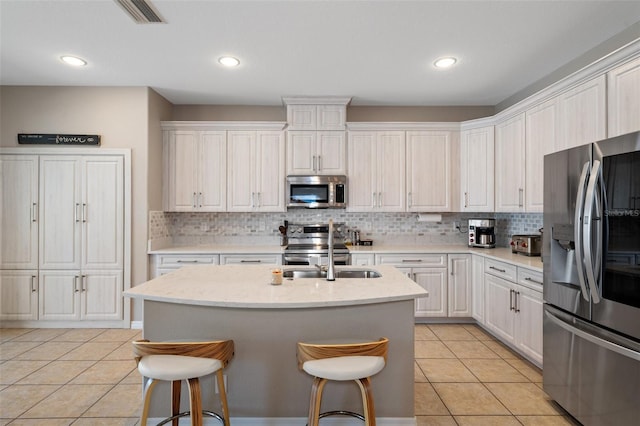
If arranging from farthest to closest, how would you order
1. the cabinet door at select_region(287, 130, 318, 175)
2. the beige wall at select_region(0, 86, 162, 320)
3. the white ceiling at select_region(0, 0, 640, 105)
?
the cabinet door at select_region(287, 130, 318, 175), the beige wall at select_region(0, 86, 162, 320), the white ceiling at select_region(0, 0, 640, 105)

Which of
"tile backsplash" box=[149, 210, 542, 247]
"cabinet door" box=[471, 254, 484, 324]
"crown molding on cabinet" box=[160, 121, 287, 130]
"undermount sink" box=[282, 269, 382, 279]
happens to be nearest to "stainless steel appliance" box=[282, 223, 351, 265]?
"tile backsplash" box=[149, 210, 542, 247]

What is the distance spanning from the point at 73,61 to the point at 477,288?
4798mm

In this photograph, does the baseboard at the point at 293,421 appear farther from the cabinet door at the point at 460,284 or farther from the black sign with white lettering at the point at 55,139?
the black sign with white lettering at the point at 55,139

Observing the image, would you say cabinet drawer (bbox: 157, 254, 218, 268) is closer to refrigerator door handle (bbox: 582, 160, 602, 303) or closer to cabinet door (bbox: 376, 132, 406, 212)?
cabinet door (bbox: 376, 132, 406, 212)

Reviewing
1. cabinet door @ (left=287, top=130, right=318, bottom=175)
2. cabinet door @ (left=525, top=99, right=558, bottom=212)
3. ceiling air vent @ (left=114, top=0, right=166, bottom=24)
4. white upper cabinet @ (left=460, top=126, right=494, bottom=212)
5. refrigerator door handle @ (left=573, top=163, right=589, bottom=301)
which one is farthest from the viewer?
cabinet door @ (left=287, top=130, right=318, bottom=175)

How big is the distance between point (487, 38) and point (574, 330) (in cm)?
228

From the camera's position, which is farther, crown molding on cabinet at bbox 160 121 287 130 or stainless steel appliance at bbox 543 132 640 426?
crown molding on cabinet at bbox 160 121 287 130

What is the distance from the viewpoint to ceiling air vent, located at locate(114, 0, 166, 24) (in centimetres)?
236

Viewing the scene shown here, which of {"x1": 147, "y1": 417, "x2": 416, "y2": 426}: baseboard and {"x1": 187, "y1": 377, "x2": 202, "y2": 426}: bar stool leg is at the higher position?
{"x1": 187, "y1": 377, "x2": 202, "y2": 426}: bar stool leg

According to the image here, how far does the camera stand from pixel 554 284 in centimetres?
229

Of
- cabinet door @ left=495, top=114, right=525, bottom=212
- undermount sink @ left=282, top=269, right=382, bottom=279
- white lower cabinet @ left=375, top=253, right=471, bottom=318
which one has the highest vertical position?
cabinet door @ left=495, top=114, right=525, bottom=212

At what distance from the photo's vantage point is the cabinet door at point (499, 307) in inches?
128

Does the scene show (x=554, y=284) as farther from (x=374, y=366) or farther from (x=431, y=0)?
(x=431, y=0)

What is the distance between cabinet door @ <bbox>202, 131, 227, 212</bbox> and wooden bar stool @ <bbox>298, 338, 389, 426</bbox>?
3087 millimetres
